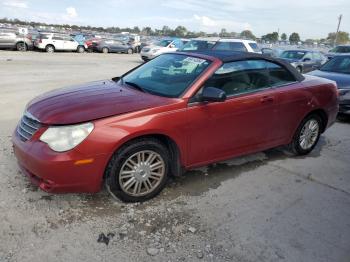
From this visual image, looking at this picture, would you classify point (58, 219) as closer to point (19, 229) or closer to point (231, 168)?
point (19, 229)

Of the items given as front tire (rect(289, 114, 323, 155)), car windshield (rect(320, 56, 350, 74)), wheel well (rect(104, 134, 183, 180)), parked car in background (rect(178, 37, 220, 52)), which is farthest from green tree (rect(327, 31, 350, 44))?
wheel well (rect(104, 134, 183, 180))

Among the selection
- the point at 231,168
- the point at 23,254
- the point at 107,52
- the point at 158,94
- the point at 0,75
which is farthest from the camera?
the point at 107,52

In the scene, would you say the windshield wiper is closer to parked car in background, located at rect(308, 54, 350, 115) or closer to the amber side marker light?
the amber side marker light

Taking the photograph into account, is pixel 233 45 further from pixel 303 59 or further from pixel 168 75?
pixel 168 75

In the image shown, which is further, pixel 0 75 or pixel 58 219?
pixel 0 75

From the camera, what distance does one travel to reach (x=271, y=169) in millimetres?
4938

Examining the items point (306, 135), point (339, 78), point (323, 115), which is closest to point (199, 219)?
point (306, 135)

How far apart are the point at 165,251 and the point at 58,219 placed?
1.13 m

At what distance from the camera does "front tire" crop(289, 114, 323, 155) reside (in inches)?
209

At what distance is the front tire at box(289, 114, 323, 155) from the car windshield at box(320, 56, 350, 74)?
167 inches

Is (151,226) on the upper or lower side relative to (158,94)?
lower

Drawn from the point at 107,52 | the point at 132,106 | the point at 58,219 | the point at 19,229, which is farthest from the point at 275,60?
the point at 107,52

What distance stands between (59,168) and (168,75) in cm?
182

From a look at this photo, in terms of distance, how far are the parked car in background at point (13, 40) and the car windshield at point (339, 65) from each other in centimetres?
2097
